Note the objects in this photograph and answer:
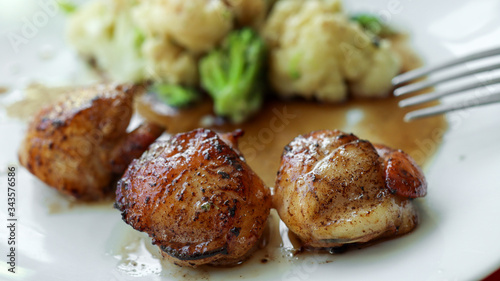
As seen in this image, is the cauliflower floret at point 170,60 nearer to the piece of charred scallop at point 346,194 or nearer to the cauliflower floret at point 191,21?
the cauliflower floret at point 191,21

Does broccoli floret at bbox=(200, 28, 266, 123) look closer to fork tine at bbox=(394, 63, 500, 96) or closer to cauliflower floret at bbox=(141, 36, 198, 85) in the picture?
cauliflower floret at bbox=(141, 36, 198, 85)

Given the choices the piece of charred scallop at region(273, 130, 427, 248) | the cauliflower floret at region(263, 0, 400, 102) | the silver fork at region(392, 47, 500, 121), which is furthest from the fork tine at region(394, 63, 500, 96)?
the piece of charred scallop at region(273, 130, 427, 248)

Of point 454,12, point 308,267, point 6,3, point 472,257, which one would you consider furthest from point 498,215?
point 6,3

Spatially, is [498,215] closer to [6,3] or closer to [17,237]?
[17,237]

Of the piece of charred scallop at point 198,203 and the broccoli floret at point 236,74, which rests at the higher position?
the broccoli floret at point 236,74

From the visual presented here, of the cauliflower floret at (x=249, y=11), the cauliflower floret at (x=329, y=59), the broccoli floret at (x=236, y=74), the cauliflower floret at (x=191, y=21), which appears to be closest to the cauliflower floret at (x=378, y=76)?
the cauliflower floret at (x=329, y=59)

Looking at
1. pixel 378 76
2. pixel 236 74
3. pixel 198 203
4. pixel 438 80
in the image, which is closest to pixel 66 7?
pixel 236 74
